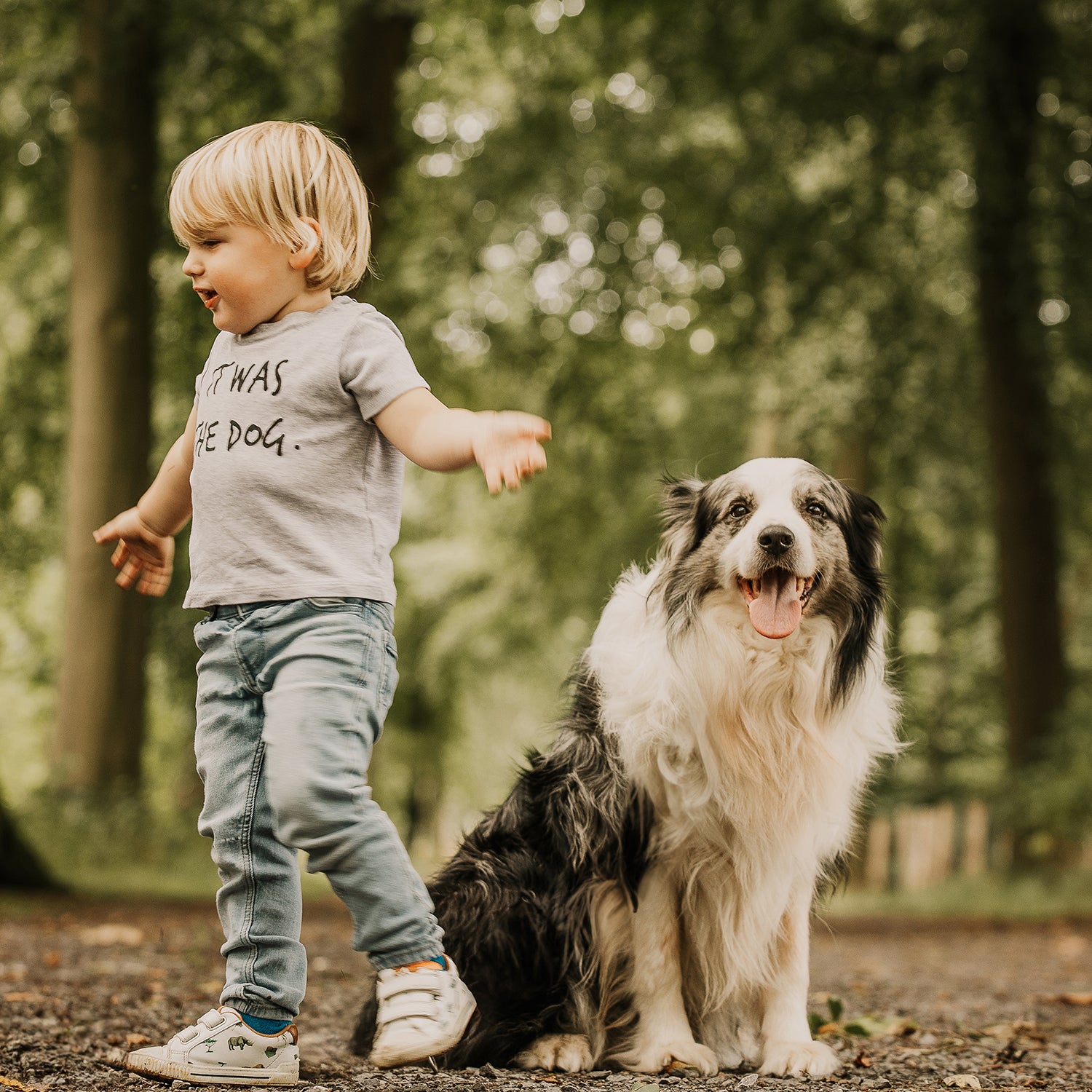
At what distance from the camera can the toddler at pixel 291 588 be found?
8.78 ft

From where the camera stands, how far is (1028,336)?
11.2 meters

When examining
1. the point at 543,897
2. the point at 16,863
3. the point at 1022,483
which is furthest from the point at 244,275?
the point at 1022,483

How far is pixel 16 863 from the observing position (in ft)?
26.8

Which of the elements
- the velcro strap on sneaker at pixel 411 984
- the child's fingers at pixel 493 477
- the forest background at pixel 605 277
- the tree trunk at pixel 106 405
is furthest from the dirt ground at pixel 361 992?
the tree trunk at pixel 106 405

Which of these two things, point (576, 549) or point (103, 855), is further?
point (576, 549)

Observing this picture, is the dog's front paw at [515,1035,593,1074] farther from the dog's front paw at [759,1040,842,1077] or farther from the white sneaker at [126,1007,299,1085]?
the white sneaker at [126,1007,299,1085]

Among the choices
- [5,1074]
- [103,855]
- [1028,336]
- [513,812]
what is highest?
[1028,336]

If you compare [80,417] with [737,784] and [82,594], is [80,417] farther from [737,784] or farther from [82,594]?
[737,784]

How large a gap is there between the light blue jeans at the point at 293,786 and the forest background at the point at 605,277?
19.3ft

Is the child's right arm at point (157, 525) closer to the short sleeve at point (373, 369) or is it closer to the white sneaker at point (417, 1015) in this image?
the short sleeve at point (373, 369)

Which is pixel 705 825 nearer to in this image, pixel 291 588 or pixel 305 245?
pixel 291 588

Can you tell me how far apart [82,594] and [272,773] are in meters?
Answer: 8.35

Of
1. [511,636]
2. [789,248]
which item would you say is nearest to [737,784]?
[789,248]

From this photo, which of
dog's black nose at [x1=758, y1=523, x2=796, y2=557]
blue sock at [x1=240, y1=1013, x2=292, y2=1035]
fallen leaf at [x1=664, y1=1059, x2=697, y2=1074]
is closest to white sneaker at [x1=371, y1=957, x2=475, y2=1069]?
blue sock at [x1=240, y1=1013, x2=292, y2=1035]
